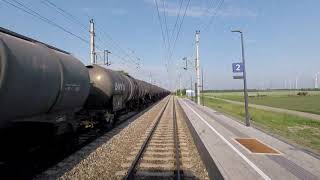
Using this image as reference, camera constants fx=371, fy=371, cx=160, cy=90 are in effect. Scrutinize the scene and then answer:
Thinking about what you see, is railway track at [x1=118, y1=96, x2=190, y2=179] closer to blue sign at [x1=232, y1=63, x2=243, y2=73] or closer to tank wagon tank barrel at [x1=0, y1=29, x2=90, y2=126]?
tank wagon tank barrel at [x1=0, y1=29, x2=90, y2=126]

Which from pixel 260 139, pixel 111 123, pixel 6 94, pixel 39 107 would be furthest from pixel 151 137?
pixel 6 94

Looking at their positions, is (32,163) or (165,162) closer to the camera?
(32,163)

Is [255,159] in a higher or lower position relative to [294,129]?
higher

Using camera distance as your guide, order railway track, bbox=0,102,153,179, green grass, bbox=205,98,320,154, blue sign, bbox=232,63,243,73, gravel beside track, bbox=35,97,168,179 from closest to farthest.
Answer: railway track, bbox=0,102,153,179 < gravel beside track, bbox=35,97,168,179 < green grass, bbox=205,98,320,154 < blue sign, bbox=232,63,243,73

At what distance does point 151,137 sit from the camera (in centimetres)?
1667

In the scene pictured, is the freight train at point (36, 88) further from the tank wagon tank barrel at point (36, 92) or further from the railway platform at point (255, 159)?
the railway platform at point (255, 159)

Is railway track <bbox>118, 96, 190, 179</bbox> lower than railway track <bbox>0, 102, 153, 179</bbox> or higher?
lower

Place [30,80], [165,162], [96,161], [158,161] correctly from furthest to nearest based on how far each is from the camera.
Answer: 1. [158,161]
2. [165,162]
3. [96,161]
4. [30,80]

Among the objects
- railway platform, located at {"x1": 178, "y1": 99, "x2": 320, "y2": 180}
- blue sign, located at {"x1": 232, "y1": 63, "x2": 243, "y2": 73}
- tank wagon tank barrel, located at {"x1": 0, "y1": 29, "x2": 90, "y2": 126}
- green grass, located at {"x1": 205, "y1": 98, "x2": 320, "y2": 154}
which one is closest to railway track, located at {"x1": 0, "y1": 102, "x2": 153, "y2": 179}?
tank wagon tank barrel, located at {"x1": 0, "y1": 29, "x2": 90, "y2": 126}

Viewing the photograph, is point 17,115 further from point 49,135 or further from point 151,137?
point 151,137

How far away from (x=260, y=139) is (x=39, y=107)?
10.8m

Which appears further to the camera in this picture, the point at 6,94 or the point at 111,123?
the point at 111,123

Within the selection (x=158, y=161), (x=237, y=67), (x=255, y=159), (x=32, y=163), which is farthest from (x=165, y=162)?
(x=237, y=67)

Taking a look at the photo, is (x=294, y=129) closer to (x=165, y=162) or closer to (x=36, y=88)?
(x=165, y=162)
